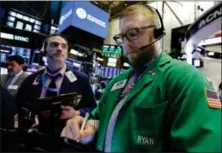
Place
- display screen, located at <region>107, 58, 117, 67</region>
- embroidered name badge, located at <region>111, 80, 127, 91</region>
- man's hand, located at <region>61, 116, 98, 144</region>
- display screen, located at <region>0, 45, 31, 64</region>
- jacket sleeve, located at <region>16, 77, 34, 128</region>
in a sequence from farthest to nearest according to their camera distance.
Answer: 1. display screen, located at <region>107, 58, 117, 67</region>
2. display screen, located at <region>0, 45, 31, 64</region>
3. jacket sleeve, located at <region>16, 77, 34, 128</region>
4. embroidered name badge, located at <region>111, 80, 127, 91</region>
5. man's hand, located at <region>61, 116, 98, 144</region>

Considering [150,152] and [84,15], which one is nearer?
[150,152]

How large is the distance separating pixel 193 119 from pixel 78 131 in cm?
32

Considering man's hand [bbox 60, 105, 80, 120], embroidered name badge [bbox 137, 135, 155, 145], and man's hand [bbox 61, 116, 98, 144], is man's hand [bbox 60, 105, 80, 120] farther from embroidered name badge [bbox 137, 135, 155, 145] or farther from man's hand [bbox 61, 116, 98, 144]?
embroidered name badge [bbox 137, 135, 155, 145]

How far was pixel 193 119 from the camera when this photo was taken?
58 centimetres

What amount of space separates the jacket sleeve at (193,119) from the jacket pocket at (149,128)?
0.03m

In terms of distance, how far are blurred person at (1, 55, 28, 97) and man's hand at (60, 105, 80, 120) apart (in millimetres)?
491

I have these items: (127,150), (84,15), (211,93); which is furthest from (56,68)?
(211,93)

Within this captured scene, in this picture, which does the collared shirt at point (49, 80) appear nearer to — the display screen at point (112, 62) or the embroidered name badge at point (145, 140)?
the display screen at point (112, 62)

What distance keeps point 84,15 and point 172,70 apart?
982 millimetres

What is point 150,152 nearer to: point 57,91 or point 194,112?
point 194,112

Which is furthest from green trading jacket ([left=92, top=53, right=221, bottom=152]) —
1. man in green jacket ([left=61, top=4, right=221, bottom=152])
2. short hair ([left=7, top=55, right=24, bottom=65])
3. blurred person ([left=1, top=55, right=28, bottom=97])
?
short hair ([left=7, top=55, right=24, bottom=65])

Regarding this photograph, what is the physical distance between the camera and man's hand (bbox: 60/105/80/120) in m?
0.79

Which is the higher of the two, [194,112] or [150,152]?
[194,112]

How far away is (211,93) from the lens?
0.63 metres
